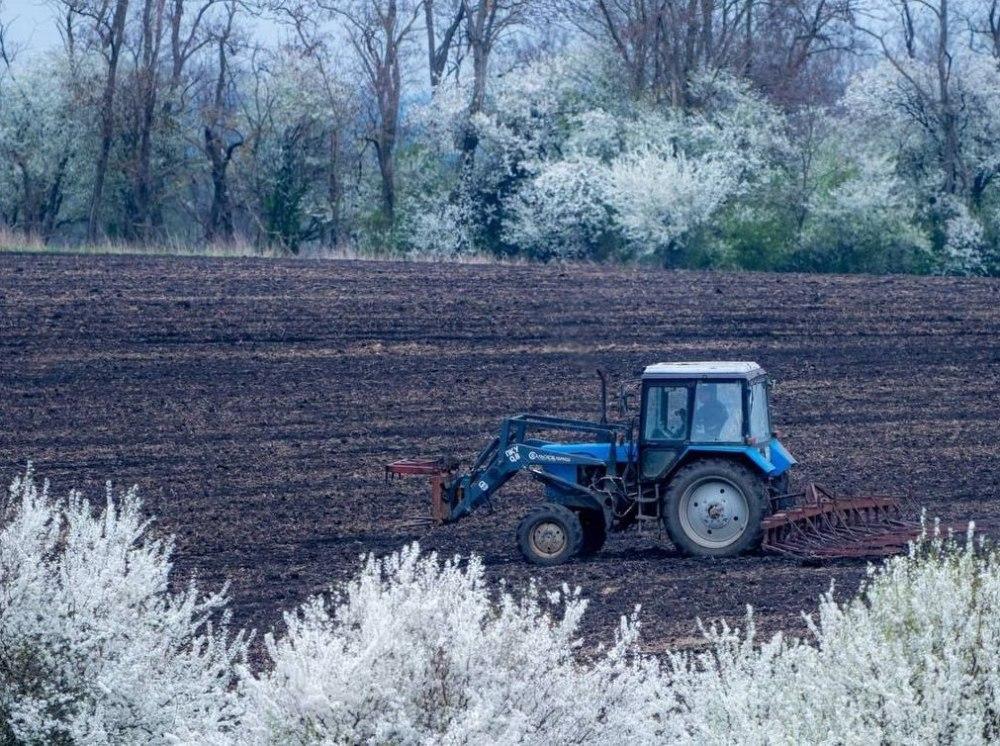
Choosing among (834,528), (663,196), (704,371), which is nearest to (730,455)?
(704,371)

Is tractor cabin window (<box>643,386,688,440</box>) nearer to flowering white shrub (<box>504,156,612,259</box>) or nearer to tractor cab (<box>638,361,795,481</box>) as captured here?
tractor cab (<box>638,361,795,481</box>)

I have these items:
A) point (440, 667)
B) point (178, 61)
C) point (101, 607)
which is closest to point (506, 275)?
point (178, 61)

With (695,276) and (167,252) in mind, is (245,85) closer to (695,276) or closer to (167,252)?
(167,252)

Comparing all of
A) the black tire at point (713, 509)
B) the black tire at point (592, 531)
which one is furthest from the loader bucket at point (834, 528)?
the black tire at point (592, 531)

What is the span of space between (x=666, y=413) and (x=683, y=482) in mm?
→ 690

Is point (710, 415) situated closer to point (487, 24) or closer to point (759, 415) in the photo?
point (759, 415)

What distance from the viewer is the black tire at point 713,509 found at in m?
14.7

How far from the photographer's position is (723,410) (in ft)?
49.0

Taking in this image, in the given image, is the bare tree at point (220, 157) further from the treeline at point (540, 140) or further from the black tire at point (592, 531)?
the black tire at point (592, 531)

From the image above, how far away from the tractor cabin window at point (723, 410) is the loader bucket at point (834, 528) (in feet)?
2.69

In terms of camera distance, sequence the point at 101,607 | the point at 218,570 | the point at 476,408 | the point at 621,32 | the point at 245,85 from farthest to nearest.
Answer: the point at 245,85
the point at 621,32
the point at 476,408
the point at 218,570
the point at 101,607

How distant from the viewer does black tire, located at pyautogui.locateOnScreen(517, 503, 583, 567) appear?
14.8 m

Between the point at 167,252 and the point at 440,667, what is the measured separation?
25.7m

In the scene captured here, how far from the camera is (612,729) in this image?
21.8ft
